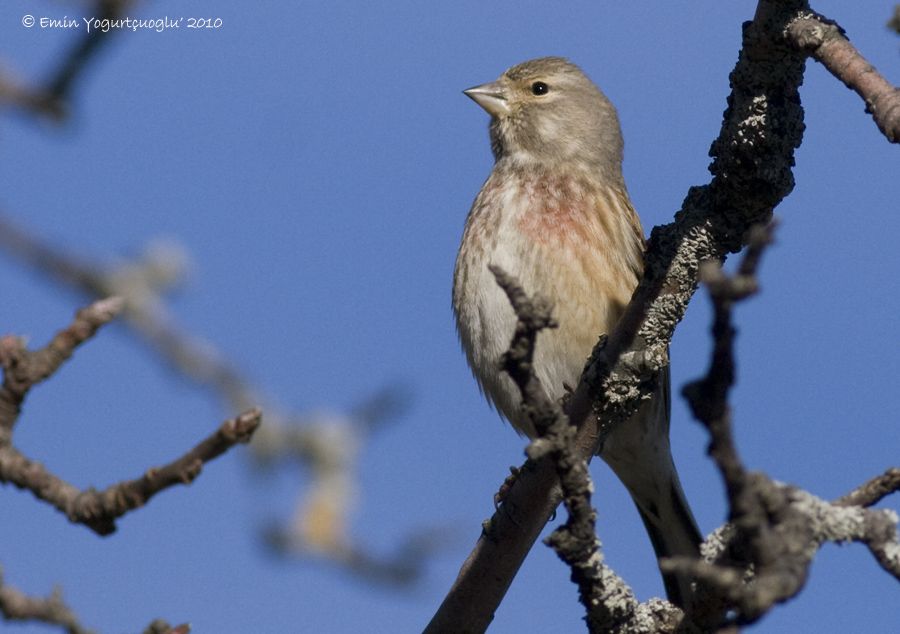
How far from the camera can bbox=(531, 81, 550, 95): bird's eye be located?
6934mm

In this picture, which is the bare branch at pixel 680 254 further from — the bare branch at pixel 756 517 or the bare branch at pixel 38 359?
the bare branch at pixel 38 359

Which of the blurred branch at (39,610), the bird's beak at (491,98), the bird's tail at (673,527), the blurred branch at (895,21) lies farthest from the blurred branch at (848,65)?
the bird's beak at (491,98)

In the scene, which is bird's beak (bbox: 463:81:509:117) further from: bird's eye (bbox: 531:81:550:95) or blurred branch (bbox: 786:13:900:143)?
blurred branch (bbox: 786:13:900:143)

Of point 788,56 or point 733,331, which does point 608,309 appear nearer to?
point 788,56

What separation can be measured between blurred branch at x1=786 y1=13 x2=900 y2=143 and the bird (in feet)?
6.83

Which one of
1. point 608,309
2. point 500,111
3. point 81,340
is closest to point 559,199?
point 608,309

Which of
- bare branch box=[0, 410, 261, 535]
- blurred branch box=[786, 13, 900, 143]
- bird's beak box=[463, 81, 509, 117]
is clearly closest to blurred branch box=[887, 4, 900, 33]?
blurred branch box=[786, 13, 900, 143]

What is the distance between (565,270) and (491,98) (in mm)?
1791

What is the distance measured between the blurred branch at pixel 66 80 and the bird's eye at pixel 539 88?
430 cm

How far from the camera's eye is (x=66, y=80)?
9.27 ft

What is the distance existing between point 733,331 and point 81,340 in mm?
1368

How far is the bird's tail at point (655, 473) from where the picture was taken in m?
5.81

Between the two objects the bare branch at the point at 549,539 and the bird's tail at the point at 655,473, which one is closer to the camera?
the bare branch at the point at 549,539

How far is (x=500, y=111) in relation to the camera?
22.4 feet
